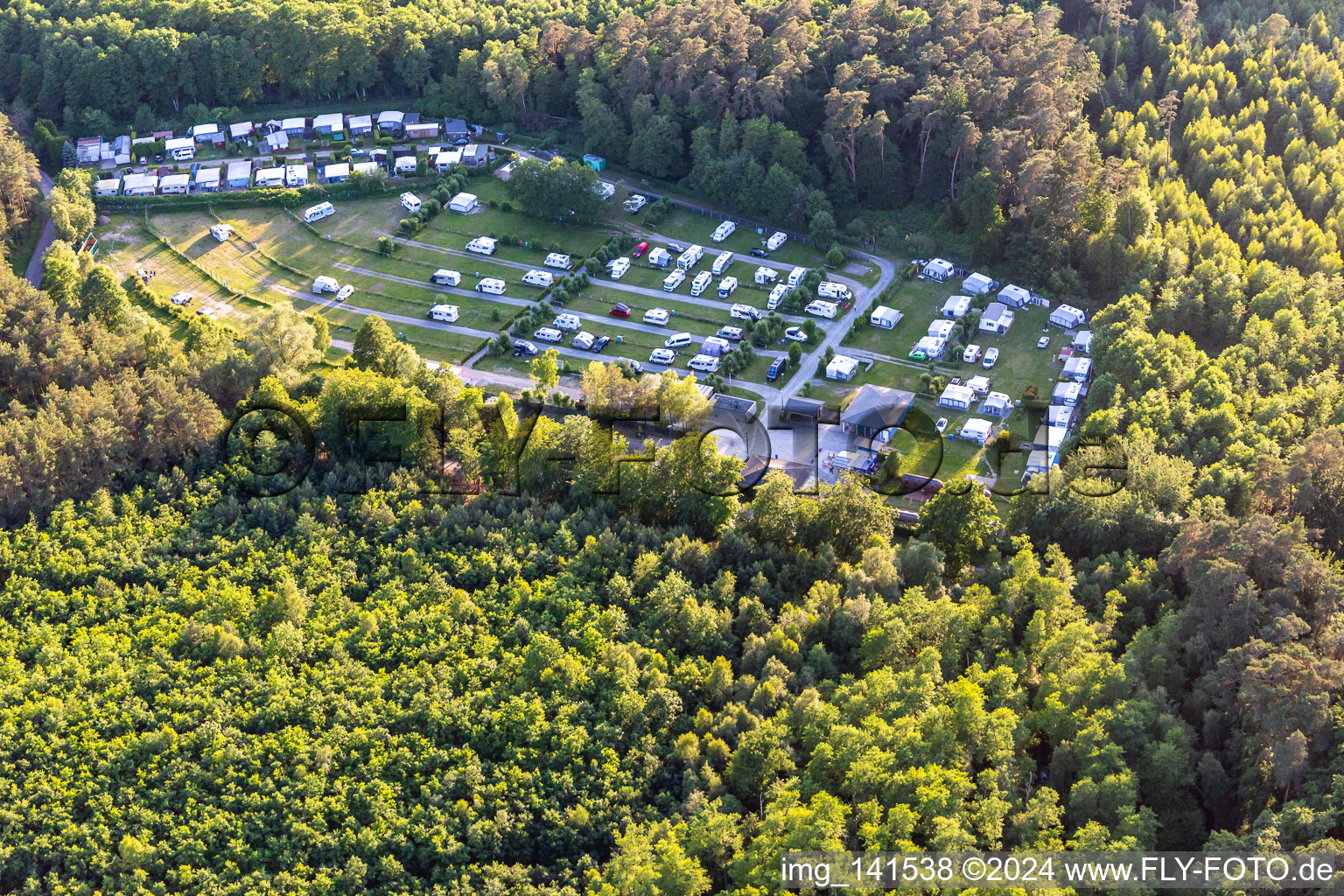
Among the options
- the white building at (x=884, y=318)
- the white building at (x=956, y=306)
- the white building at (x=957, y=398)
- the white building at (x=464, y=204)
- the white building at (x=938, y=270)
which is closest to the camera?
the white building at (x=957, y=398)

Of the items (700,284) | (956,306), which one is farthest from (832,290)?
(700,284)

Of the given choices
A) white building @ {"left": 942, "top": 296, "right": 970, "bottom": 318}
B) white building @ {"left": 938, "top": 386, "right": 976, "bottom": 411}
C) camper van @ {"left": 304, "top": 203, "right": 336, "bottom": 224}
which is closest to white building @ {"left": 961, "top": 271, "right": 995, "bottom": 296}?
white building @ {"left": 942, "top": 296, "right": 970, "bottom": 318}

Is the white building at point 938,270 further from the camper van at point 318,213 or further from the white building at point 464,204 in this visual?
the camper van at point 318,213

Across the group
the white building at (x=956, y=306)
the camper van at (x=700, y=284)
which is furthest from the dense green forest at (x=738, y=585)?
the camper van at (x=700, y=284)

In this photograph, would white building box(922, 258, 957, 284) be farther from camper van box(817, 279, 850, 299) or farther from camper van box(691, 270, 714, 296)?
camper van box(691, 270, 714, 296)

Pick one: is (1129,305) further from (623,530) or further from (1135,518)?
(623,530)

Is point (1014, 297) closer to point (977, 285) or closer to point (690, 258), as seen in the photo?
point (977, 285)

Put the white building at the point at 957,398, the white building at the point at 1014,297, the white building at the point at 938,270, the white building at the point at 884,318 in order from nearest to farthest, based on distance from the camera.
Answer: the white building at the point at 957,398 → the white building at the point at 884,318 → the white building at the point at 1014,297 → the white building at the point at 938,270

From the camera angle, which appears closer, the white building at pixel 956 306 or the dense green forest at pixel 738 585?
the dense green forest at pixel 738 585
